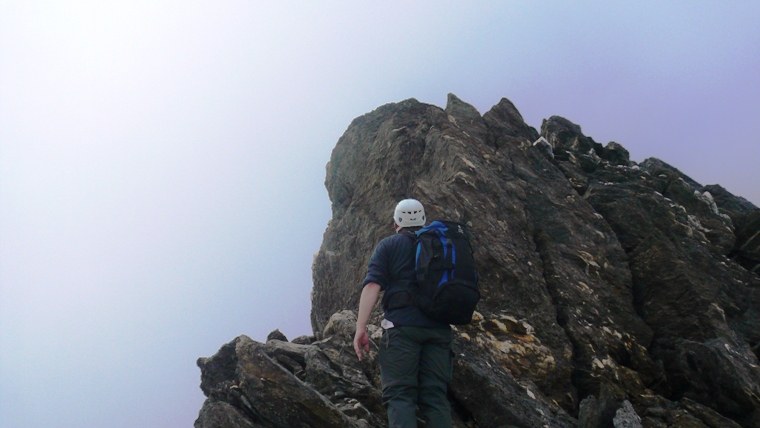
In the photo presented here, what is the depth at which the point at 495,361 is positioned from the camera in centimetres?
1306

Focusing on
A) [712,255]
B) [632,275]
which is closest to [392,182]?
[632,275]

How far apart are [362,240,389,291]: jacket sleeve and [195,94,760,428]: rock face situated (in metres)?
2.97

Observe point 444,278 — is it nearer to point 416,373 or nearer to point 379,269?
point 379,269

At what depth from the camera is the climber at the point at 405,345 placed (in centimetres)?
907

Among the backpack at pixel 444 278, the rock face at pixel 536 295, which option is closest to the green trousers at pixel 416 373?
the backpack at pixel 444 278

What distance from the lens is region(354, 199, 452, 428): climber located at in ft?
29.8

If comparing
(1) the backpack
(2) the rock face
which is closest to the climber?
(1) the backpack

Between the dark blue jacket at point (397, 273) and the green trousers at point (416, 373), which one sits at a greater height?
the dark blue jacket at point (397, 273)

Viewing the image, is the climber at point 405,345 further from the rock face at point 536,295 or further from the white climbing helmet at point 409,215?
the rock face at point 536,295

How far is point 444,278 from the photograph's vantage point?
31.3ft

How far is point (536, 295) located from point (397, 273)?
6746 mm

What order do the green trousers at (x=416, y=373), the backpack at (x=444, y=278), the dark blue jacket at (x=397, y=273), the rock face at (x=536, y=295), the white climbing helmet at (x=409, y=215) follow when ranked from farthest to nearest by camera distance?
the rock face at (x=536, y=295) < the white climbing helmet at (x=409, y=215) < the dark blue jacket at (x=397, y=273) < the backpack at (x=444, y=278) < the green trousers at (x=416, y=373)

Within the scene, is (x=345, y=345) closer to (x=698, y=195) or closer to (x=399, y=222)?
(x=399, y=222)

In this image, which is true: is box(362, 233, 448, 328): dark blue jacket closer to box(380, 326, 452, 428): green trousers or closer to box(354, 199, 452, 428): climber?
box(354, 199, 452, 428): climber
